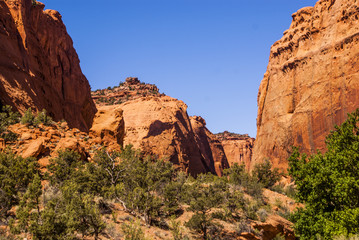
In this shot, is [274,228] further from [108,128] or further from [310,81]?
[310,81]

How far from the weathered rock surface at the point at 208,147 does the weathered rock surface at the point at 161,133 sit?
1204cm

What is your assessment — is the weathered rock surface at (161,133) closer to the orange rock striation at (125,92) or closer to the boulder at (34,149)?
the orange rock striation at (125,92)

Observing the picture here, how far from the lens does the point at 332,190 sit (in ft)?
45.2

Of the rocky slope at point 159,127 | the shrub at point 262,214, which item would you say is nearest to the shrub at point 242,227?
the shrub at point 262,214

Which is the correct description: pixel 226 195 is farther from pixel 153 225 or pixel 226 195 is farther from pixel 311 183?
pixel 311 183

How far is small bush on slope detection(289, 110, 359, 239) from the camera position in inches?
489

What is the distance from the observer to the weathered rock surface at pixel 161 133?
4494cm

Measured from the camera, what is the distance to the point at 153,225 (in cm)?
1703

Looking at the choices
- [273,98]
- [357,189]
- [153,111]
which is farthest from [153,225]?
[273,98]

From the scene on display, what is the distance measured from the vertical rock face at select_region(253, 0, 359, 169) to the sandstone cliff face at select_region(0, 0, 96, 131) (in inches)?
1078

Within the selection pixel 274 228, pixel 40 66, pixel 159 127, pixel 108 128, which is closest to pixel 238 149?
pixel 159 127

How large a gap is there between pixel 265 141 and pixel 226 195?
29.7 meters

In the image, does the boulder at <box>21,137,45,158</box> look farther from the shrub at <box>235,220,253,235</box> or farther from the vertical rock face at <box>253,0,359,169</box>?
the vertical rock face at <box>253,0,359,169</box>

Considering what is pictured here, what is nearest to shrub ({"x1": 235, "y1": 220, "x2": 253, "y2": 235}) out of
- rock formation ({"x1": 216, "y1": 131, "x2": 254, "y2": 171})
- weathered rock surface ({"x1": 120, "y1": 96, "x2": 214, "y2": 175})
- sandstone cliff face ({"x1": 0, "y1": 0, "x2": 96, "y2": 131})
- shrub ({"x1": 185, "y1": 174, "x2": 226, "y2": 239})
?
shrub ({"x1": 185, "y1": 174, "x2": 226, "y2": 239})
